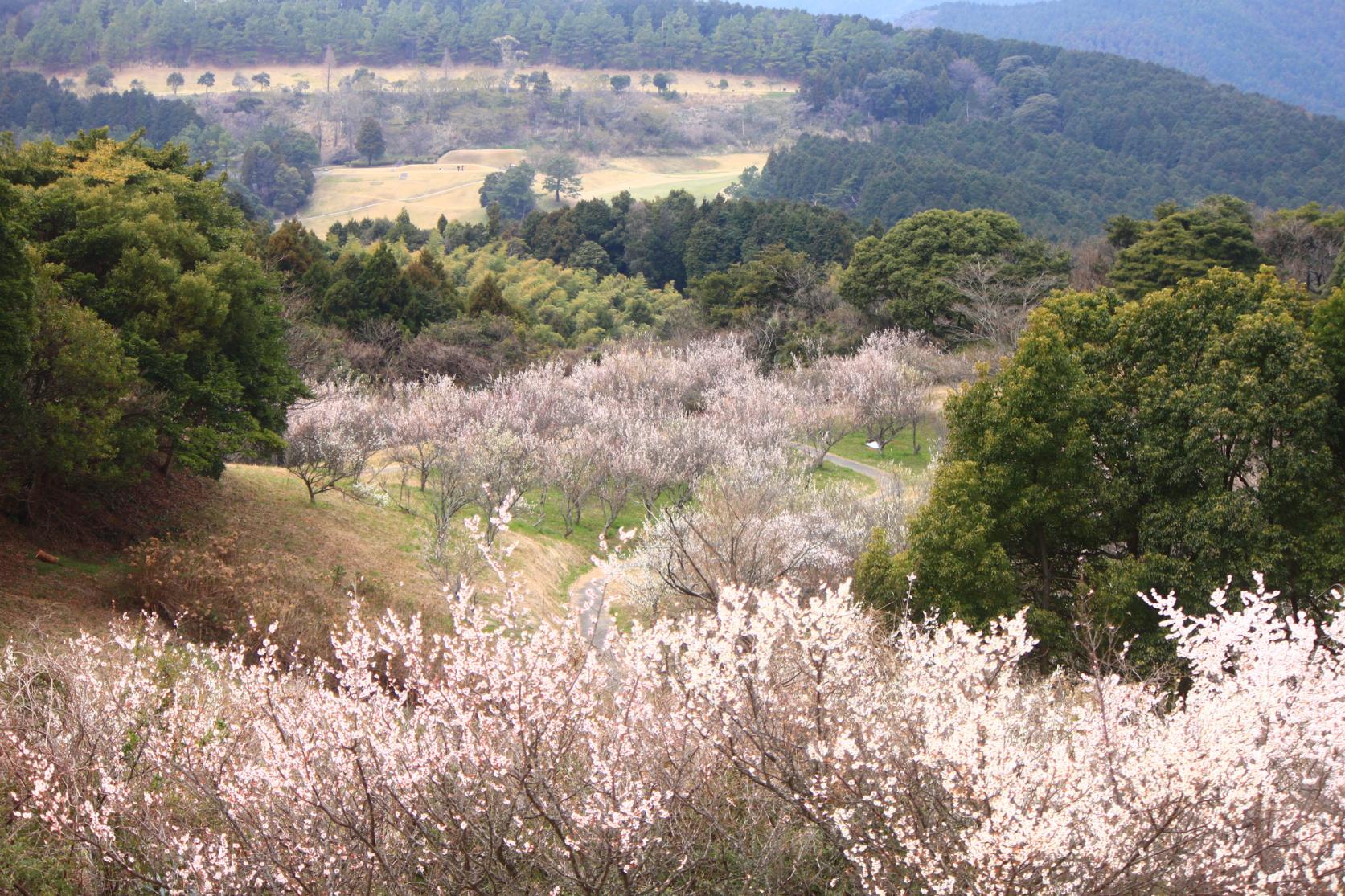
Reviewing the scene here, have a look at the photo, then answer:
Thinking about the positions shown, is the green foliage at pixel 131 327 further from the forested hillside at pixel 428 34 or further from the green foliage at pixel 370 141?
the forested hillside at pixel 428 34

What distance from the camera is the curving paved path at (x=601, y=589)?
15485 millimetres

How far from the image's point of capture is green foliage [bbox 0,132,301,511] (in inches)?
551

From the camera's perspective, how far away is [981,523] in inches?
609

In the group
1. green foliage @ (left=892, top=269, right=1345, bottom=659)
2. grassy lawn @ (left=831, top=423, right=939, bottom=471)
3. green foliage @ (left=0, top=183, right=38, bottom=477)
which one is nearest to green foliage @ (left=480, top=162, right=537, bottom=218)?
grassy lawn @ (left=831, top=423, right=939, bottom=471)

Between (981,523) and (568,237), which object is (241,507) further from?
(568,237)

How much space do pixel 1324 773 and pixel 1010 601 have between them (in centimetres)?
893

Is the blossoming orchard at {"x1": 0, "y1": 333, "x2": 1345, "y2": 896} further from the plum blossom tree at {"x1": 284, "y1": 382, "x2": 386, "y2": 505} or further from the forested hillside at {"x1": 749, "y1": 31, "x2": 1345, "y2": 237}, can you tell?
the forested hillside at {"x1": 749, "y1": 31, "x2": 1345, "y2": 237}

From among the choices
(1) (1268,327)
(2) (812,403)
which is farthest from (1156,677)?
(2) (812,403)

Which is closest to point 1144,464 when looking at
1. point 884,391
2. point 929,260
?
point 884,391

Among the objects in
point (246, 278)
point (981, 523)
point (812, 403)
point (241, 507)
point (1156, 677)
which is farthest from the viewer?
point (812, 403)

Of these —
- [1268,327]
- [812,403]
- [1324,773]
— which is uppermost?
[1268,327]

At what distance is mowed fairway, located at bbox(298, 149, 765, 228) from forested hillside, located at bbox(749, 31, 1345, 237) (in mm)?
11650

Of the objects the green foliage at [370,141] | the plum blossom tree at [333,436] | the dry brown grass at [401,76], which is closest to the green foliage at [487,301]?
the plum blossom tree at [333,436]

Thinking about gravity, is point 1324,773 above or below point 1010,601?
above
